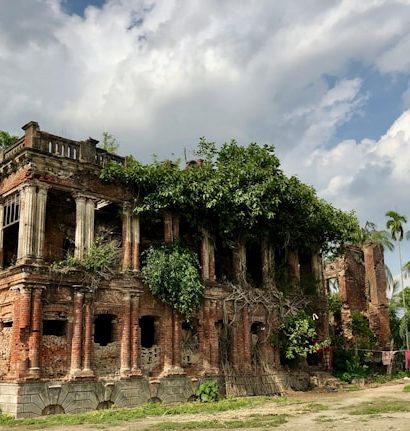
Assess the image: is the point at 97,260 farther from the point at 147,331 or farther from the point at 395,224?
the point at 395,224

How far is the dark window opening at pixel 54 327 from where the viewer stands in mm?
18344

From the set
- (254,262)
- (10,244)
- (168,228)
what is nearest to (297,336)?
(254,262)

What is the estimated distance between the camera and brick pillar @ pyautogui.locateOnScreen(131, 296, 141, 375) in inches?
762

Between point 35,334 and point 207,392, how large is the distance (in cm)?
699

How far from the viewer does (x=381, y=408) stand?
16.3 m

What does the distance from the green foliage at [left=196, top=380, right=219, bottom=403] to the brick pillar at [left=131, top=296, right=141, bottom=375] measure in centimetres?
275

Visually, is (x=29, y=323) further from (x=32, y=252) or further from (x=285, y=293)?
(x=285, y=293)

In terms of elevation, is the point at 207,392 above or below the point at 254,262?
below

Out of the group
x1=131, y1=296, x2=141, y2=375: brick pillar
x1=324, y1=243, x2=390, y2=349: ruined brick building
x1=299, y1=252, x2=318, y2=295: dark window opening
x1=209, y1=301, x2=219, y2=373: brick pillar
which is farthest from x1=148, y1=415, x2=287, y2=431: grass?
x1=324, y1=243, x2=390, y2=349: ruined brick building

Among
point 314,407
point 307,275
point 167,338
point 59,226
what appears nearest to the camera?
point 314,407

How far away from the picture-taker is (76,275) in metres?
18.6

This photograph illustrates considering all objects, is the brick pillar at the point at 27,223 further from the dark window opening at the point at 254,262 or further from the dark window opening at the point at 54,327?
the dark window opening at the point at 254,262

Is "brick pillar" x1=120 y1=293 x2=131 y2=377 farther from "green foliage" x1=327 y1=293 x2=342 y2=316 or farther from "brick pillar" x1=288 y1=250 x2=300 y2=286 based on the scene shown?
"green foliage" x1=327 y1=293 x2=342 y2=316

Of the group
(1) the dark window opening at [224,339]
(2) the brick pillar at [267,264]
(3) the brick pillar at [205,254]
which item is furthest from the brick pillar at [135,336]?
(2) the brick pillar at [267,264]
